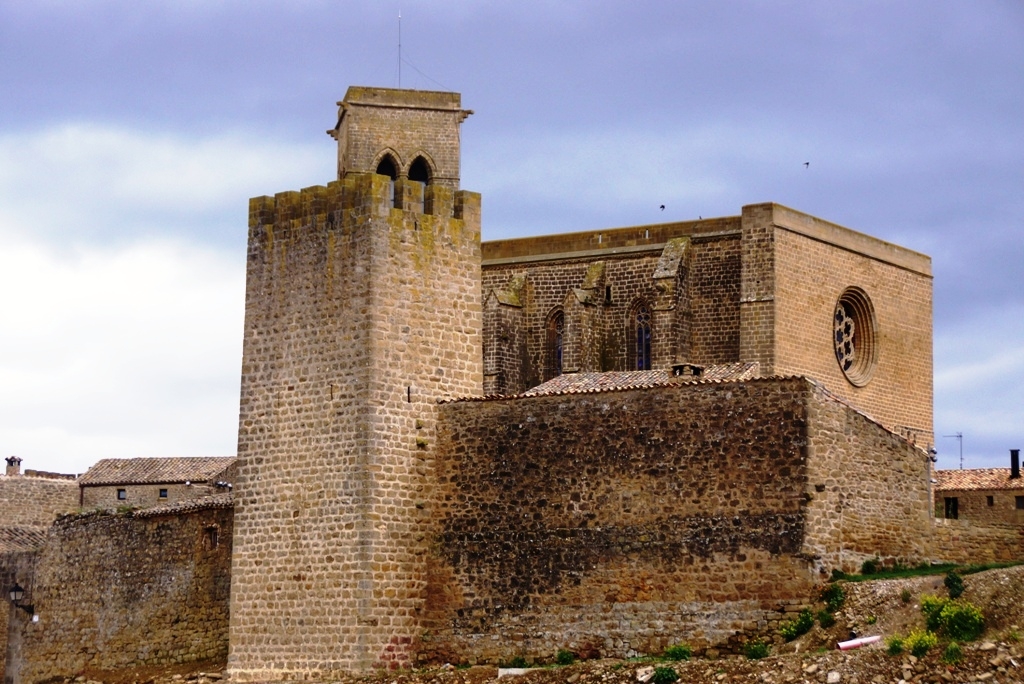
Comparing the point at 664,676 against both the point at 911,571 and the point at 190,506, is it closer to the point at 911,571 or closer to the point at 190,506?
the point at 911,571

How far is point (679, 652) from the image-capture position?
2614 centimetres

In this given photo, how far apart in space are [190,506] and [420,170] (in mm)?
14040

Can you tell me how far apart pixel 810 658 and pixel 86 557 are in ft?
52.1

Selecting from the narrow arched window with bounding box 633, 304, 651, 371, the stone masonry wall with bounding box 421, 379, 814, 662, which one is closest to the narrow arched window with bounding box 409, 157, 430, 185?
the narrow arched window with bounding box 633, 304, 651, 371

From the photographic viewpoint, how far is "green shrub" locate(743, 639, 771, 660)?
25.4m

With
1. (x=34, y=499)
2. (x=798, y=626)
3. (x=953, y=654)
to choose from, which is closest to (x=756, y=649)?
(x=798, y=626)

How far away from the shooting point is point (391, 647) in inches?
1125

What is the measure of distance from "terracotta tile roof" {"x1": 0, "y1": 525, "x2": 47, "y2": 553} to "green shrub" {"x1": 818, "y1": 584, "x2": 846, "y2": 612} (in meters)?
20.5

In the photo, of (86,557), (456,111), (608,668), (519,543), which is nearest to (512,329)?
(456,111)

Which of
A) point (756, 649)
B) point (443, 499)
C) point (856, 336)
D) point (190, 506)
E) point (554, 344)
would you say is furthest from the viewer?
point (554, 344)

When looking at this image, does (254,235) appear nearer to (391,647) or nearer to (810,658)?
(391,647)

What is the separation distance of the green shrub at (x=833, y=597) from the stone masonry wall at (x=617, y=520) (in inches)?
9.8

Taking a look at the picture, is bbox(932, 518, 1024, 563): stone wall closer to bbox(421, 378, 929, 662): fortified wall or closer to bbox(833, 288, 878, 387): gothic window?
bbox(421, 378, 929, 662): fortified wall

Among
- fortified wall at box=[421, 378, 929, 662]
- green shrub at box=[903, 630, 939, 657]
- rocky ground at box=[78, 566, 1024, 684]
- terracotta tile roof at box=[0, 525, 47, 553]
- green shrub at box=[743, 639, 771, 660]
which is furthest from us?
terracotta tile roof at box=[0, 525, 47, 553]
